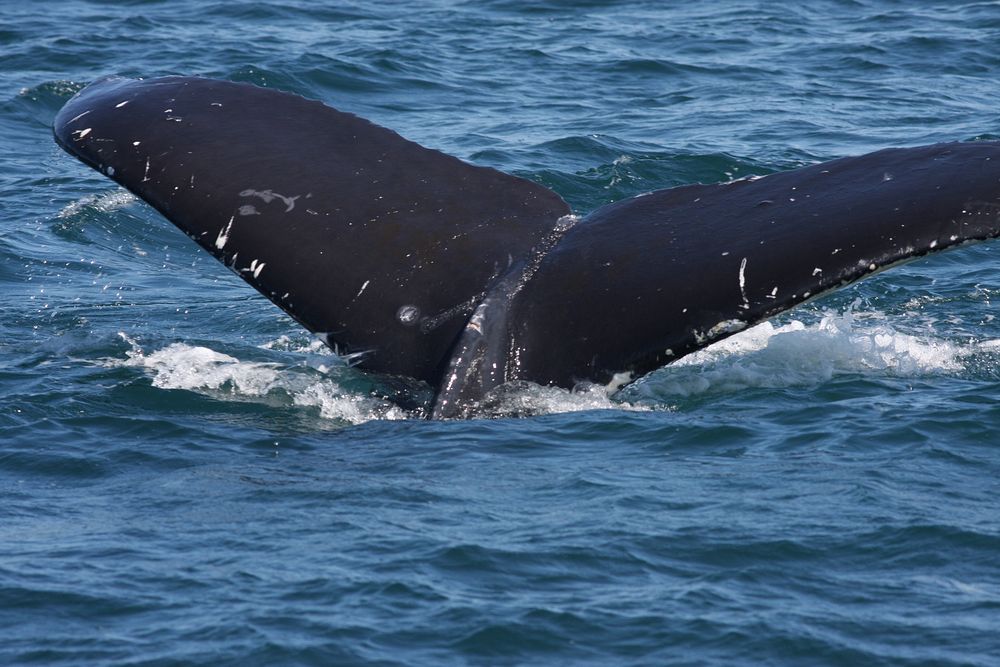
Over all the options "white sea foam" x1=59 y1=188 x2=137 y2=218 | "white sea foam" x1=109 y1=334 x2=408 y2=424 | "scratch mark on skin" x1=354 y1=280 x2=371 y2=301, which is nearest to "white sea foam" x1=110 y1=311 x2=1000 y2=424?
"white sea foam" x1=109 y1=334 x2=408 y2=424

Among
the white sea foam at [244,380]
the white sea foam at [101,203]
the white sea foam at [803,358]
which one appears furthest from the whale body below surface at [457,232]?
the white sea foam at [101,203]

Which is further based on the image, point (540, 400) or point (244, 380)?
point (244, 380)

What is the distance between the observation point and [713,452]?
23.2 ft

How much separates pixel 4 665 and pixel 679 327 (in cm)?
257

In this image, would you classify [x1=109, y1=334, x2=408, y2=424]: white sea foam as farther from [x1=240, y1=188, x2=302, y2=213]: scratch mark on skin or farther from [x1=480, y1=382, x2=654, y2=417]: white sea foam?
[x1=240, y1=188, x2=302, y2=213]: scratch mark on skin

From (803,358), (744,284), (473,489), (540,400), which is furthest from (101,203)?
(744,284)

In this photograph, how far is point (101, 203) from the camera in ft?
43.9

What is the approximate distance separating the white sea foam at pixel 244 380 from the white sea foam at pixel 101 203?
13.4 feet

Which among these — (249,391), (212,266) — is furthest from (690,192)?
(212,266)

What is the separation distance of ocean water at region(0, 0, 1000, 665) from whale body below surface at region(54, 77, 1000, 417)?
316 millimetres

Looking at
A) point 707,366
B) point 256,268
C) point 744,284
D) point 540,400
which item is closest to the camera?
point 744,284

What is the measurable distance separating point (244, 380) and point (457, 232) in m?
2.47

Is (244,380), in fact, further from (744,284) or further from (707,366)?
(744,284)

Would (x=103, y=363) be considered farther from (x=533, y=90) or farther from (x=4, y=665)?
(x=533, y=90)
